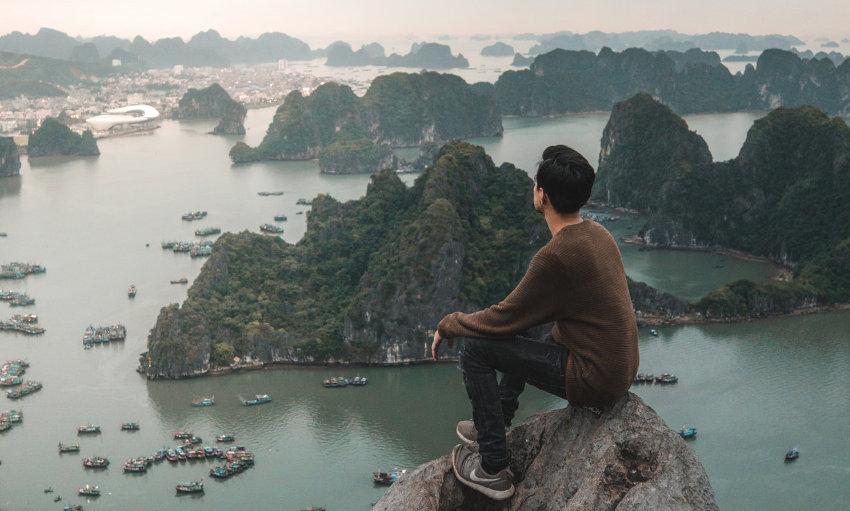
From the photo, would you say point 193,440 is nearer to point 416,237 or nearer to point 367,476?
point 367,476

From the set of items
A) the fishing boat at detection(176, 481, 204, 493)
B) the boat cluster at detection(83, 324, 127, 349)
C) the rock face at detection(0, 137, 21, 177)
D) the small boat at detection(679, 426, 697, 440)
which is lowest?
the fishing boat at detection(176, 481, 204, 493)

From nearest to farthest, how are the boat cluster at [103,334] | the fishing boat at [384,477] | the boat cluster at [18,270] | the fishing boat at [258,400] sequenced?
1. the fishing boat at [384,477]
2. the fishing boat at [258,400]
3. the boat cluster at [103,334]
4. the boat cluster at [18,270]

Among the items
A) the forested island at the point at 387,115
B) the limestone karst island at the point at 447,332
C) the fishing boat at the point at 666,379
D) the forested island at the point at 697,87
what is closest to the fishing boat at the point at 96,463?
the limestone karst island at the point at 447,332

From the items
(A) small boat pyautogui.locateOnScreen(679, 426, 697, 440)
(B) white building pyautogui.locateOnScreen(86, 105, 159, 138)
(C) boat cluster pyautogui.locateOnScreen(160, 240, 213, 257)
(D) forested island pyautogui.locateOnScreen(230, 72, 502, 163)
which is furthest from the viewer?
(B) white building pyautogui.locateOnScreen(86, 105, 159, 138)

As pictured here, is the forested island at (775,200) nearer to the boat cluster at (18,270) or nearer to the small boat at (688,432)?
the small boat at (688,432)

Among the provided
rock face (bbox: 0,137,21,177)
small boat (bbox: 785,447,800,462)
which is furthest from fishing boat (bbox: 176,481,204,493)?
rock face (bbox: 0,137,21,177)

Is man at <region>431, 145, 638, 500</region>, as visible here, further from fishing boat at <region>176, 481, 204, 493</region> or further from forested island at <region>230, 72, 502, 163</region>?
forested island at <region>230, 72, 502, 163</region>
